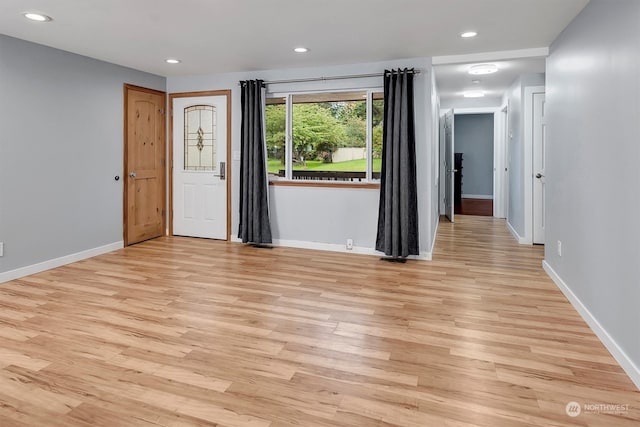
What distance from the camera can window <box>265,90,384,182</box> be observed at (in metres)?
5.31

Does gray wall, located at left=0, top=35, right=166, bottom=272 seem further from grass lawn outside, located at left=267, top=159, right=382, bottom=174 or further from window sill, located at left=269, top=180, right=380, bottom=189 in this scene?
window sill, located at left=269, top=180, right=380, bottom=189

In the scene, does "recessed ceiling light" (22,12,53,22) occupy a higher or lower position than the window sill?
Answer: higher

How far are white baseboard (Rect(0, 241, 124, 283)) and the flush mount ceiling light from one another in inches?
201

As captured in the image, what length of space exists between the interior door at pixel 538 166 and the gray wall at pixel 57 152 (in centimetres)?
549

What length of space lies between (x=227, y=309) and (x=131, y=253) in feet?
8.35

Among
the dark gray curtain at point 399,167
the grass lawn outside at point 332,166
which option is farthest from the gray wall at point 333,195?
the grass lawn outside at point 332,166

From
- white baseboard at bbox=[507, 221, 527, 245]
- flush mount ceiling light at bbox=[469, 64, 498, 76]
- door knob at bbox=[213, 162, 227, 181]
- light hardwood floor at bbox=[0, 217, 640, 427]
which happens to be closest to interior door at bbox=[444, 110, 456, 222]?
white baseboard at bbox=[507, 221, 527, 245]

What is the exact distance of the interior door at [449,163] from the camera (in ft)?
26.4

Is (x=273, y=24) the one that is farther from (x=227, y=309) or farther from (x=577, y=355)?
(x=577, y=355)

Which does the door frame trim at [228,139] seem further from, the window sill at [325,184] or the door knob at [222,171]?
the window sill at [325,184]

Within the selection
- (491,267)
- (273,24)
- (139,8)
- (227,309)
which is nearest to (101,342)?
(227,309)

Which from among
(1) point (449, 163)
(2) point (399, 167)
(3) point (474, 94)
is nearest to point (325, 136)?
(2) point (399, 167)

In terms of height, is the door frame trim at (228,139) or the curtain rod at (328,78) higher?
the curtain rod at (328,78)

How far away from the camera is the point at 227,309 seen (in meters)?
3.35
